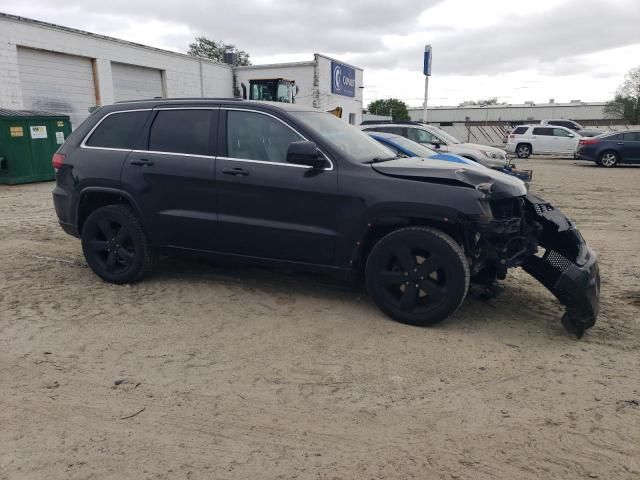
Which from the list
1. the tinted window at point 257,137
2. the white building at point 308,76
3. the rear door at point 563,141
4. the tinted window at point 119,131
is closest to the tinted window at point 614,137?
the rear door at point 563,141

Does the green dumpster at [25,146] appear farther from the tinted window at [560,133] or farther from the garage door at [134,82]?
the tinted window at [560,133]

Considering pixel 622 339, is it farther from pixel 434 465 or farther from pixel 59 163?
pixel 59 163

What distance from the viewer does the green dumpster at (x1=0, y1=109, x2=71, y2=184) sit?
1277 cm

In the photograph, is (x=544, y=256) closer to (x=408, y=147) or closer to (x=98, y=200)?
(x=98, y=200)

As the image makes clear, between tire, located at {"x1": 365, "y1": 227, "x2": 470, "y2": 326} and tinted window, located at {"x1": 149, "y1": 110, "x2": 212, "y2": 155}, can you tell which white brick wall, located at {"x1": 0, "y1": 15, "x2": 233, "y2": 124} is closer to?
tinted window, located at {"x1": 149, "y1": 110, "x2": 212, "y2": 155}

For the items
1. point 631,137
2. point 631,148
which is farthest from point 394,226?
point 631,137

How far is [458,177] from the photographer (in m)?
3.97

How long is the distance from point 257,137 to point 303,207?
2.63ft

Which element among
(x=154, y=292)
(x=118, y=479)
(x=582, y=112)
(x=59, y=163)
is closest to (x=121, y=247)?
(x=154, y=292)

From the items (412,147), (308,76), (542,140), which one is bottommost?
(542,140)

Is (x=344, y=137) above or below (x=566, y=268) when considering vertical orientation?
above

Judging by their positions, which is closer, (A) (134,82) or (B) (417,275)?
(B) (417,275)

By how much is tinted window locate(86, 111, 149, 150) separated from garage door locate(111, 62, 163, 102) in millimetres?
15867

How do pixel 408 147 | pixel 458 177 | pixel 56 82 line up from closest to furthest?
pixel 458 177
pixel 408 147
pixel 56 82
